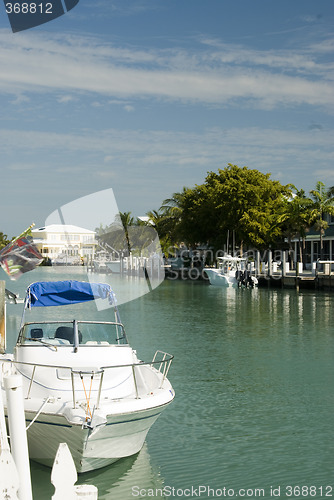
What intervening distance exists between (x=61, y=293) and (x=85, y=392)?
14.9ft

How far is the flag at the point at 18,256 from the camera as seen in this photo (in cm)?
3288

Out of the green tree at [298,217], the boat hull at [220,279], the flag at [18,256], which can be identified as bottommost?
the boat hull at [220,279]

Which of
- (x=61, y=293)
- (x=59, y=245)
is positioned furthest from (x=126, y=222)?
(x=61, y=293)

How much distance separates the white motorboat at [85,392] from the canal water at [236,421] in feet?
→ 2.39

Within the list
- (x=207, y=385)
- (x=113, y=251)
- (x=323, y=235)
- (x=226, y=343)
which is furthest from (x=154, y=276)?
(x=207, y=385)

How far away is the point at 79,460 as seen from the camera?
1027 cm

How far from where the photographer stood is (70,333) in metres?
12.4

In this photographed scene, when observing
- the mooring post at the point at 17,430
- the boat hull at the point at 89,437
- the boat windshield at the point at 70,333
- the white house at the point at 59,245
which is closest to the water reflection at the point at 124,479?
the boat hull at the point at 89,437

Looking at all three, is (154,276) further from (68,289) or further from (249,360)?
(68,289)

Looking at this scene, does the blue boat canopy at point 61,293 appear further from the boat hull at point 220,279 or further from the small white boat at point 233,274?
the boat hull at point 220,279

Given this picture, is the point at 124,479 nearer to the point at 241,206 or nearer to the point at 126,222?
the point at 241,206

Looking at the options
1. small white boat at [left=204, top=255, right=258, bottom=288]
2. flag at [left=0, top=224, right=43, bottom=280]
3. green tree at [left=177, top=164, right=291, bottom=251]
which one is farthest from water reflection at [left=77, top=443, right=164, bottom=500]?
green tree at [left=177, top=164, right=291, bottom=251]

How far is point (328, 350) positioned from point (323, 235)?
4491 cm

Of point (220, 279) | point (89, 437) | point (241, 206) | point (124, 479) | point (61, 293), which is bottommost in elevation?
point (124, 479)
